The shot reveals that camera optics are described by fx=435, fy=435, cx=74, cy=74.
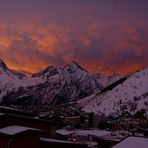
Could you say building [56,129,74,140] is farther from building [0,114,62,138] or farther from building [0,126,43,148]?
building [0,126,43,148]

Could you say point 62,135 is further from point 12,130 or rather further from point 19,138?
point 19,138

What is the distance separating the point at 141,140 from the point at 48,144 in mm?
7854

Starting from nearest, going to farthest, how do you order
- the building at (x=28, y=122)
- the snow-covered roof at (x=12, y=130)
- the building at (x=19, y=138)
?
the building at (x=19, y=138) → the snow-covered roof at (x=12, y=130) → the building at (x=28, y=122)

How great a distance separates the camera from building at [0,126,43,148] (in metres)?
32.1

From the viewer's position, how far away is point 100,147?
189ft

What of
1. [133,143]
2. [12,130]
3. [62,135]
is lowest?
[62,135]

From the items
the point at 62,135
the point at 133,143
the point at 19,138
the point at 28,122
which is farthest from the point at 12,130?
the point at 62,135

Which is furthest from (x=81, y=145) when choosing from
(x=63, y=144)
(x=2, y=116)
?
(x=2, y=116)

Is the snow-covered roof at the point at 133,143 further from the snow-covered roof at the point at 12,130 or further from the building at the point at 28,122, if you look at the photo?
the building at the point at 28,122

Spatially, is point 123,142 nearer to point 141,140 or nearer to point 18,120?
point 141,140

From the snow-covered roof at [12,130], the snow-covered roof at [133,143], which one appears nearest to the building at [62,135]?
the snow-covered roof at [12,130]

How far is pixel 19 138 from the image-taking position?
106 ft

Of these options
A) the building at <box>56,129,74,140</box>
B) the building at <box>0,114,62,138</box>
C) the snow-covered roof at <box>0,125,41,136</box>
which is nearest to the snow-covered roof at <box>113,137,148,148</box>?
the snow-covered roof at <box>0,125,41,136</box>

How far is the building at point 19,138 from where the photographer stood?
3206 cm
